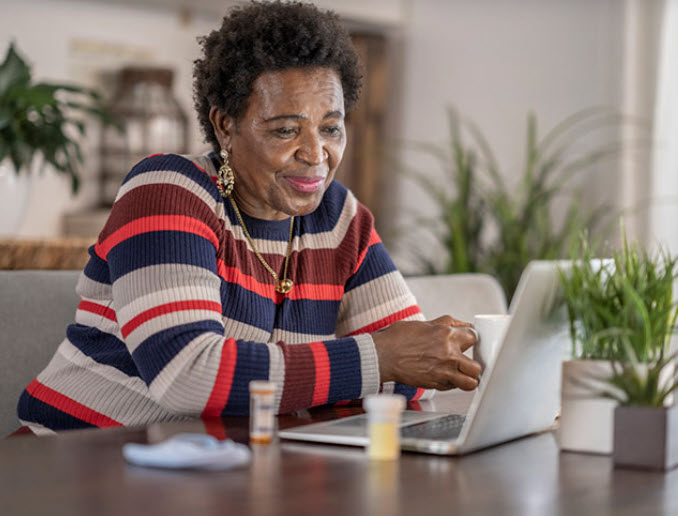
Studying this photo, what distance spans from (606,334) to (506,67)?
418 cm

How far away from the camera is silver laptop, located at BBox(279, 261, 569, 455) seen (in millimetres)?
990

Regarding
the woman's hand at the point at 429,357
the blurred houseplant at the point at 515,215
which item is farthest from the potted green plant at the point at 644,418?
the blurred houseplant at the point at 515,215

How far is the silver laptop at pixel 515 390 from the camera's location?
0.99m

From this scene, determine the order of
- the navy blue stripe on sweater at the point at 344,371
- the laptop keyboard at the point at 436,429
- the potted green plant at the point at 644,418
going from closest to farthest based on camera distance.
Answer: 1. the potted green plant at the point at 644,418
2. the laptop keyboard at the point at 436,429
3. the navy blue stripe on sweater at the point at 344,371

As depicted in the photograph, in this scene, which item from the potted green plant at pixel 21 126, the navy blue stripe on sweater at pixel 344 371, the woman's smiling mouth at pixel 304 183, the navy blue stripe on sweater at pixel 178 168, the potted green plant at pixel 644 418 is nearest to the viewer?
the potted green plant at pixel 644 418

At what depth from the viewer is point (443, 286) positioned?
87.0 inches

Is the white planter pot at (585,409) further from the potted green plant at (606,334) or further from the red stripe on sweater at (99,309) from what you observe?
the red stripe on sweater at (99,309)

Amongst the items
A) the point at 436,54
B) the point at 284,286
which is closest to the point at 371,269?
the point at 284,286

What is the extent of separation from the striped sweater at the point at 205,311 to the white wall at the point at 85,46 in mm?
3208

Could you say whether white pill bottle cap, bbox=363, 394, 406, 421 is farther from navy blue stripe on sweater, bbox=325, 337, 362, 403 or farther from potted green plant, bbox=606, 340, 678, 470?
navy blue stripe on sweater, bbox=325, 337, 362, 403

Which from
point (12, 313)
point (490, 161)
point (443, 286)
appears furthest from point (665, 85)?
point (12, 313)

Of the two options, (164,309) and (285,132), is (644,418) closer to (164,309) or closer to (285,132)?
(164,309)

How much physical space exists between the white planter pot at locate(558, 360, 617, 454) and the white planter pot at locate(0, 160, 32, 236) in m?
1.88

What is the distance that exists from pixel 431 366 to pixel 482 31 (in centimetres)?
406
